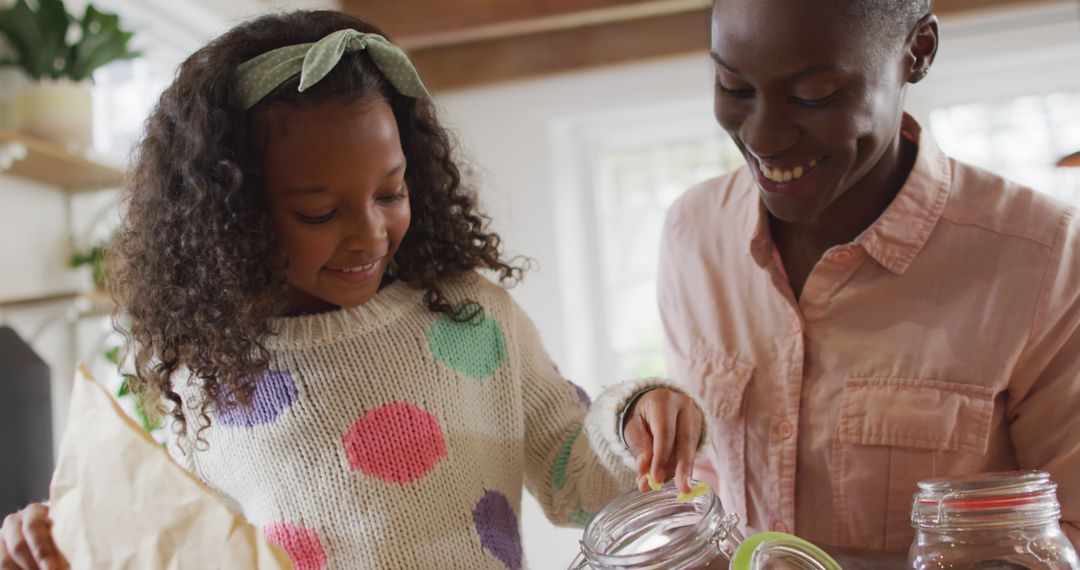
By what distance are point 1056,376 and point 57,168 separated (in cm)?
172

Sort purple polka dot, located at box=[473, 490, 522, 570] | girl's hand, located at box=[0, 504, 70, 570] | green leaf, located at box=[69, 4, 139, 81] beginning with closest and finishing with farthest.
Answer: girl's hand, located at box=[0, 504, 70, 570] → purple polka dot, located at box=[473, 490, 522, 570] → green leaf, located at box=[69, 4, 139, 81]

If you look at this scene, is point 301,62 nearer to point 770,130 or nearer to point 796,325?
point 770,130

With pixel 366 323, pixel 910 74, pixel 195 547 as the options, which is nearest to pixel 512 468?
pixel 366 323

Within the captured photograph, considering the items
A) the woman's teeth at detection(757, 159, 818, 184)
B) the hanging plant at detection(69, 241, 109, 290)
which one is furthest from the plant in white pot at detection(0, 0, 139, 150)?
the woman's teeth at detection(757, 159, 818, 184)

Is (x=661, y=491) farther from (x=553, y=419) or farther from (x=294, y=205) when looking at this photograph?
(x=294, y=205)

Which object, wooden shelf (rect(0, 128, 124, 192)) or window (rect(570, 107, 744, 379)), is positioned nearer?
wooden shelf (rect(0, 128, 124, 192))

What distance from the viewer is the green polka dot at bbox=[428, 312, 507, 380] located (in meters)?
0.91

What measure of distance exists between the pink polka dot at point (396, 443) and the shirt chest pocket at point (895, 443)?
415 mm

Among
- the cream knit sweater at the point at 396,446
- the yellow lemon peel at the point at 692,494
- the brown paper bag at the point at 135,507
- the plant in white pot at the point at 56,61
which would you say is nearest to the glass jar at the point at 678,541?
the yellow lemon peel at the point at 692,494

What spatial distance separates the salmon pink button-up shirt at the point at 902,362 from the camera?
93 centimetres

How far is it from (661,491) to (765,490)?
36cm

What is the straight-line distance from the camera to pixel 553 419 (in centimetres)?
96

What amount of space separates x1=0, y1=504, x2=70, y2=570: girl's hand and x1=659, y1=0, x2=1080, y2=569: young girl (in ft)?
1.90

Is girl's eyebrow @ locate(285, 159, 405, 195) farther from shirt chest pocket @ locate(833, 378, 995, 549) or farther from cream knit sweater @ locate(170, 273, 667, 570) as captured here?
shirt chest pocket @ locate(833, 378, 995, 549)
